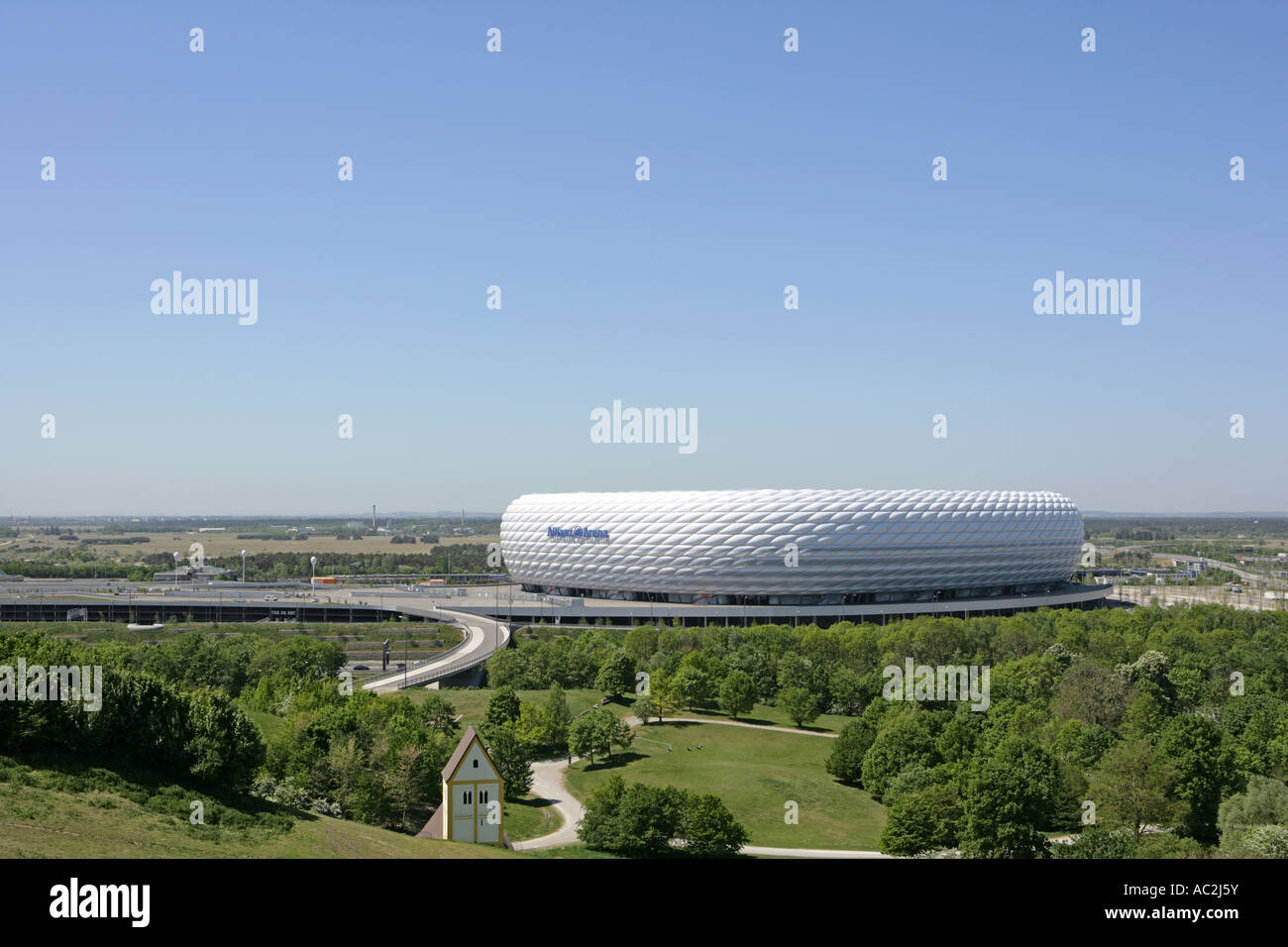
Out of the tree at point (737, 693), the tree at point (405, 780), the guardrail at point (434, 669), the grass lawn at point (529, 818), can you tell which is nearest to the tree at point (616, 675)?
the tree at point (737, 693)

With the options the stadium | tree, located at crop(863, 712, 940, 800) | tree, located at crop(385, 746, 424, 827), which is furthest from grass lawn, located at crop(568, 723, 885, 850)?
the stadium

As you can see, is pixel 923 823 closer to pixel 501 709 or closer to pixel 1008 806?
pixel 1008 806

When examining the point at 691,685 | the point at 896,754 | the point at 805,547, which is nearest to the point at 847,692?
the point at 691,685

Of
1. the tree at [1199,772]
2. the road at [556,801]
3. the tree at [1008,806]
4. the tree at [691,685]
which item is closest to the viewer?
the tree at [1008,806]

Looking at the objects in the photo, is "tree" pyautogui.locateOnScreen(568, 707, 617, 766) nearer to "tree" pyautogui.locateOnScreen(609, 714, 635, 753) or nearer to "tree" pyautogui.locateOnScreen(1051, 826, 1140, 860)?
"tree" pyautogui.locateOnScreen(609, 714, 635, 753)

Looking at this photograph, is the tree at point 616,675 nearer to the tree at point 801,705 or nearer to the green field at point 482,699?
the green field at point 482,699
